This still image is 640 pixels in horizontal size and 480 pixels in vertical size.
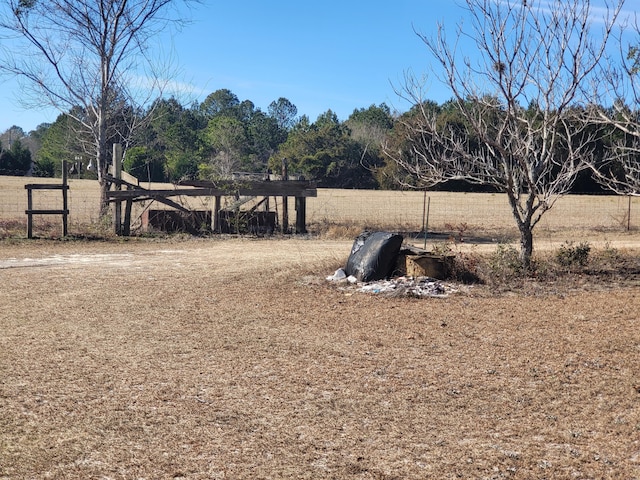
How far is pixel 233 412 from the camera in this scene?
18.5 feet

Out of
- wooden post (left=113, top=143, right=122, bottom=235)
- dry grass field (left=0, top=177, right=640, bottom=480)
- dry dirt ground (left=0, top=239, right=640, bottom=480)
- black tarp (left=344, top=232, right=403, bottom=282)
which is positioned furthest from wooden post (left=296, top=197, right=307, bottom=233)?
dry dirt ground (left=0, top=239, right=640, bottom=480)

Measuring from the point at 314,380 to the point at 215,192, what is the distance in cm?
1447

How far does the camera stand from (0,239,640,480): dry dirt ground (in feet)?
15.5

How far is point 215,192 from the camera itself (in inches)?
805

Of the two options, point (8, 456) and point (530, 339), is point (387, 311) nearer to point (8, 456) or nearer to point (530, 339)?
point (530, 339)

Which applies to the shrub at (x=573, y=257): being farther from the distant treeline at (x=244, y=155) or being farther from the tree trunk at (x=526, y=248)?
the distant treeline at (x=244, y=155)

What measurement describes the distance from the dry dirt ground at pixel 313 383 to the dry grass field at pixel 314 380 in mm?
22

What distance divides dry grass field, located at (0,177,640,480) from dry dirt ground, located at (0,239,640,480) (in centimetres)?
2

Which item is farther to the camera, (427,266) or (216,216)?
(216,216)

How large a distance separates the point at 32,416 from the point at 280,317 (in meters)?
4.29

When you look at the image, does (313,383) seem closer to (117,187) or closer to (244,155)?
(117,187)

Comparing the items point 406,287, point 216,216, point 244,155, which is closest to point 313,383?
point 406,287

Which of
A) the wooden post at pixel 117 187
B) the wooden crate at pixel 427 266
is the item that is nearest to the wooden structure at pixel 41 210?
the wooden post at pixel 117 187

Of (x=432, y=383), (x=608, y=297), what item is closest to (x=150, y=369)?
(x=432, y=383)
